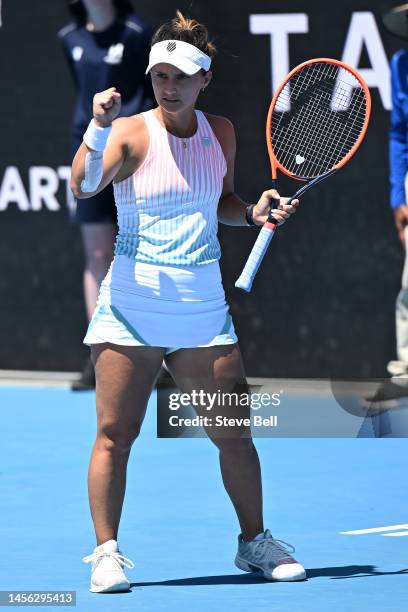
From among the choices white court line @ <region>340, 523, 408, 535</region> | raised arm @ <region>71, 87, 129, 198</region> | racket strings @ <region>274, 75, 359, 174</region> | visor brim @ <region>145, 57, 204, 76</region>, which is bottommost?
white court line @ <region>340, 523, 408, 535</region>

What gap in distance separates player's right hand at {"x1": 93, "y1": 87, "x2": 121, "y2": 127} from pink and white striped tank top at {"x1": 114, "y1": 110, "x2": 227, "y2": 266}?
1.06 feet

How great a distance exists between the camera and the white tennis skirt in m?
5.43

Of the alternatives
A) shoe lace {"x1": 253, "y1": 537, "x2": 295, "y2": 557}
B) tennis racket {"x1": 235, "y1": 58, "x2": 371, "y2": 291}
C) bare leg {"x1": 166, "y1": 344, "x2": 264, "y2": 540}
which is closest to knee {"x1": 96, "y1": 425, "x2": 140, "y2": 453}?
bare leg {"x1": 166, "y1": 344, "x2": 264, "y2": 540}

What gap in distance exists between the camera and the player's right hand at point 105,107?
514 centimetres

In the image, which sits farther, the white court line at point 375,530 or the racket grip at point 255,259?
the white court line at point 375,530

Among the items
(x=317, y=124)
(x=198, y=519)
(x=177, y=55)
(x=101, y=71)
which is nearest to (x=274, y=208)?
(x=177, y=55)

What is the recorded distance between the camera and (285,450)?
8016 millimetres

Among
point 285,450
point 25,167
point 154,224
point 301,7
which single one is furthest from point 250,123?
point 154,224

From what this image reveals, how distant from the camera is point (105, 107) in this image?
16.9ft

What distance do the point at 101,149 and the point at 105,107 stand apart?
0.14 metres

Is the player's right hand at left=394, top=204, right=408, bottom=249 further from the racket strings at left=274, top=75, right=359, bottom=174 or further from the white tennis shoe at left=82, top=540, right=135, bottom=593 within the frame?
the white tennis shoe at left=82, top=540, right=135, bottom=593

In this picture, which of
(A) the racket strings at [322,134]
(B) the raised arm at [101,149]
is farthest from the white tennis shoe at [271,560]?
(A) the racket strings at [322,134]

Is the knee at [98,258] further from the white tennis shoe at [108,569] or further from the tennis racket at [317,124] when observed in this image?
the white tennis shoe at [108,569]

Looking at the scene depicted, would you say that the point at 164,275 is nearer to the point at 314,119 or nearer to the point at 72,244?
the point at 314,119
